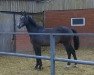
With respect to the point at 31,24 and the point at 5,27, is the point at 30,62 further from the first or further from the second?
the point at 5,27

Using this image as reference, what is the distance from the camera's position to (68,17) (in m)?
17.8

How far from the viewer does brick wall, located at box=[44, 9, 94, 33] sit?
1750 cm

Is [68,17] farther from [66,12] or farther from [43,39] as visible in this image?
[43,39]

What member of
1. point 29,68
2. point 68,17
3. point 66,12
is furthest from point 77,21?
point 29,68

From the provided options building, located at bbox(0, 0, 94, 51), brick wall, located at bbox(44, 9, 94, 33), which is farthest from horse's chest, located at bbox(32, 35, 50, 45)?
brick wall, located at bbox(44, 9, 94, 33)

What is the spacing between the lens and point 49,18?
17.8 m

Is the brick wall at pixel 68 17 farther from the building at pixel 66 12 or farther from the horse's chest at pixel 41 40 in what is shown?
the horse's chest at pixel 41 40

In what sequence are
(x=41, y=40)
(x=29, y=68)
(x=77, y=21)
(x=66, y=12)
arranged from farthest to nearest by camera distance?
1. (x=66, y=12)
2. (x=77, y=21)
3. (x=29, y=68)
4. (x=41, y=40)

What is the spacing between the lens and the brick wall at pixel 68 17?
17500mm

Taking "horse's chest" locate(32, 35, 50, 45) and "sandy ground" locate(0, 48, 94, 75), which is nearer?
"sandy ground" locate(0, 48, 94, 75)

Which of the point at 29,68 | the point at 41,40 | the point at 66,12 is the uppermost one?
the point at 66,12

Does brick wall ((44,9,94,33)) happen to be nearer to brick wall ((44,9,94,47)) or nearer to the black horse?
brick wall ((44,9,94,47))

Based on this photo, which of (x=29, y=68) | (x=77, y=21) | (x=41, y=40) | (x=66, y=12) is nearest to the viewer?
(x=41, y=40)

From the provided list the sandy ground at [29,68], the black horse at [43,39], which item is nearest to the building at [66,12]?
the sandy ground at [29,68]
